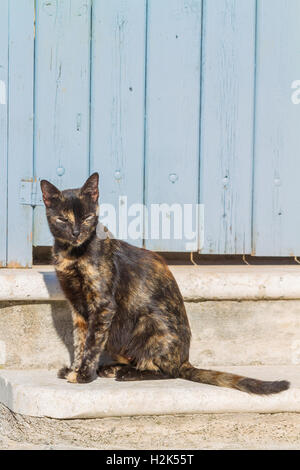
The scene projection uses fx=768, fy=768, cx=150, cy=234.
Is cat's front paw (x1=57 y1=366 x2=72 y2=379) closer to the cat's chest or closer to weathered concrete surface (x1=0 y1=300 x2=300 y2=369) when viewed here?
weathered concrete surface (x1=0 y1=300 x2=300 y2=369)

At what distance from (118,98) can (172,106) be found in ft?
1.01

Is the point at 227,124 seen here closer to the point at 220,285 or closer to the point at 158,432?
the point at 220,285

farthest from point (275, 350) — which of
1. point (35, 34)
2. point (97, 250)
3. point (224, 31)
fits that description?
point (35, 34)

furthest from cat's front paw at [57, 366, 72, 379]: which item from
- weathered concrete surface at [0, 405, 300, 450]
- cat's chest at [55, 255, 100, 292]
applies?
cat's chest at [55, 255, 100, 292]

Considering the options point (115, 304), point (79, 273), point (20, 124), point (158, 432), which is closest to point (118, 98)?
point (20, 124)

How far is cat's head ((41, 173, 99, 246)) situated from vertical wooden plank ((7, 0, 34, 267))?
1.57 feet

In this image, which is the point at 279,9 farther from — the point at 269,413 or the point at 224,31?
the point at 269,413

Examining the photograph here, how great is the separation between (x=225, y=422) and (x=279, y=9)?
7.60 feet

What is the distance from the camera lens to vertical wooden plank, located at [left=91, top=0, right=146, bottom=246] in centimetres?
421

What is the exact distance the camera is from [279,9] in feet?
14.3

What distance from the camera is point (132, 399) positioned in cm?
352

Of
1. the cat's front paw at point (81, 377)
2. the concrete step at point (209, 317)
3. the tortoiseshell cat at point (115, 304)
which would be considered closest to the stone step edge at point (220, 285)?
the concrete step at point (209, 317)

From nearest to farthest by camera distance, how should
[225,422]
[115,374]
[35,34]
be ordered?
[225,422]
[115,374]
[35,34]

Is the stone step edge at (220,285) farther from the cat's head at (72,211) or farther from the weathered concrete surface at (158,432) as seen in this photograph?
the weathered concrete surface at (158,432)
